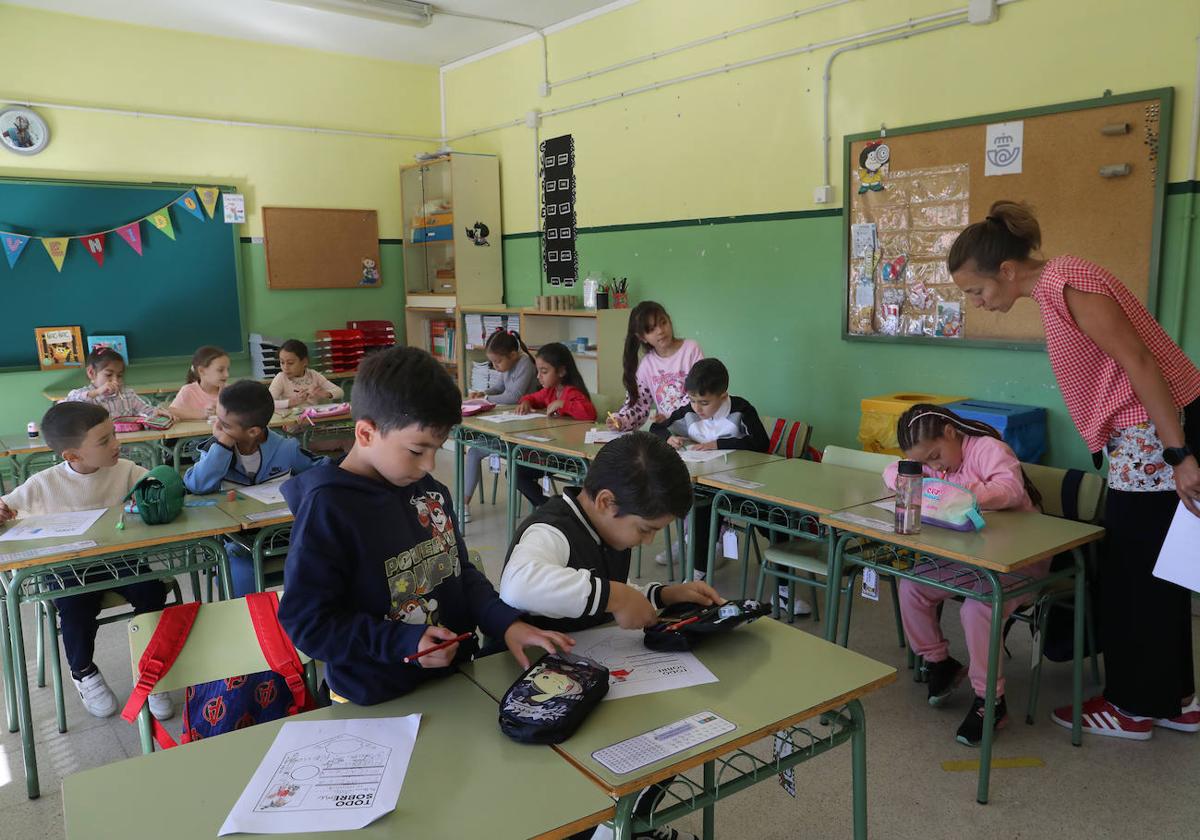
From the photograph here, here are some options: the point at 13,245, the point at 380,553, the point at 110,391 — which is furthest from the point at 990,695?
the point at 13,245

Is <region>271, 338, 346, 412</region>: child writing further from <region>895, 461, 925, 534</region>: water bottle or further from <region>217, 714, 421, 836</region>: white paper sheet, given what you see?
<region>217, 714, 421, 836</region>: white paper sheet

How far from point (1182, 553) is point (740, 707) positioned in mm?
1570

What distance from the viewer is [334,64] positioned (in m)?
7.05

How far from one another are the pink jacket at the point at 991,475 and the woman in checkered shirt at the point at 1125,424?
24 cm

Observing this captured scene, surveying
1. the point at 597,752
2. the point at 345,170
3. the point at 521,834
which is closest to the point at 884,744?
the point at 597,752

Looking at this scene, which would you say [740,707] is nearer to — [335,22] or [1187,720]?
[1187,720]

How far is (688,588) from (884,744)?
1263mm

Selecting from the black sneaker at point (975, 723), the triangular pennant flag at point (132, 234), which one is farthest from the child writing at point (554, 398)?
the triangular pennant flag at point (132, 234)

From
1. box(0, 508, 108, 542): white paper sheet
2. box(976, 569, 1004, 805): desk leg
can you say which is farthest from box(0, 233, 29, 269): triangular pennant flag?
box(976, 569, 1004, 805): desk leg

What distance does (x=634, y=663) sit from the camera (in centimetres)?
158

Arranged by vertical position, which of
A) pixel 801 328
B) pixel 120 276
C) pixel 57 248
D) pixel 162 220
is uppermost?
pixel 162 220

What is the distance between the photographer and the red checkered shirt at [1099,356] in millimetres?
2324

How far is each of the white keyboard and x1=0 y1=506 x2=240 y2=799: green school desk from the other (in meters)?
1.84

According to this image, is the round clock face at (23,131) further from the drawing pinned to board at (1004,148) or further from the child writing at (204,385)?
the drawing pinned to board at (1004,148)
